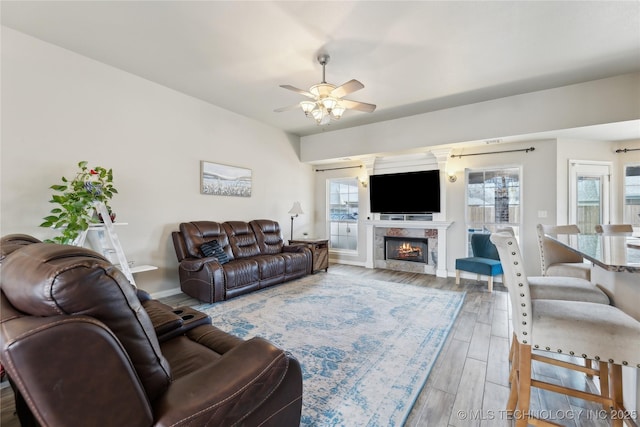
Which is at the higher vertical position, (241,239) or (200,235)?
(200,235)

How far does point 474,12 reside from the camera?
2414 millimetres

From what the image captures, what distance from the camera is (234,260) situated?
14.0 ft

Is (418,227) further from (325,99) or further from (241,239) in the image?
(325,99)

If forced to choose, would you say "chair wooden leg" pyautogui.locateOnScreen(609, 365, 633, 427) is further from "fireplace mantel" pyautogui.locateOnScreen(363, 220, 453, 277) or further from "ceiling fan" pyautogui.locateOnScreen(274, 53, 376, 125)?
"fireplace mantel" pyautogui.locateOnScreen(363, 220, 453, 277)

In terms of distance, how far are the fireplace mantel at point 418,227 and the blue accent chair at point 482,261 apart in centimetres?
52

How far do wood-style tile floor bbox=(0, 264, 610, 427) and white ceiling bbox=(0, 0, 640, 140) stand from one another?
117 inches

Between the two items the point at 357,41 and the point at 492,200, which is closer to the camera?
the point at 357,41

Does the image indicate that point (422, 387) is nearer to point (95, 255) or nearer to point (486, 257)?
point (95, 255)

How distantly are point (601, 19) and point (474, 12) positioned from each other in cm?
119

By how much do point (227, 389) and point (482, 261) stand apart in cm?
437

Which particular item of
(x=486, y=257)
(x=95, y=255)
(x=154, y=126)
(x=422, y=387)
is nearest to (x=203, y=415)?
(x=95, y=255)

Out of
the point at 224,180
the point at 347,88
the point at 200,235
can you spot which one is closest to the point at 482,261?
the point at 347,88

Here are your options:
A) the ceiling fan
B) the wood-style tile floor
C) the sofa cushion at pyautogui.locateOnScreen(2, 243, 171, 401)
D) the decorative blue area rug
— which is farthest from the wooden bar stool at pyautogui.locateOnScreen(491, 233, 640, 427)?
the ceiling fan

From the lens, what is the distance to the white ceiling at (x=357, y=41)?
2.42 meters
